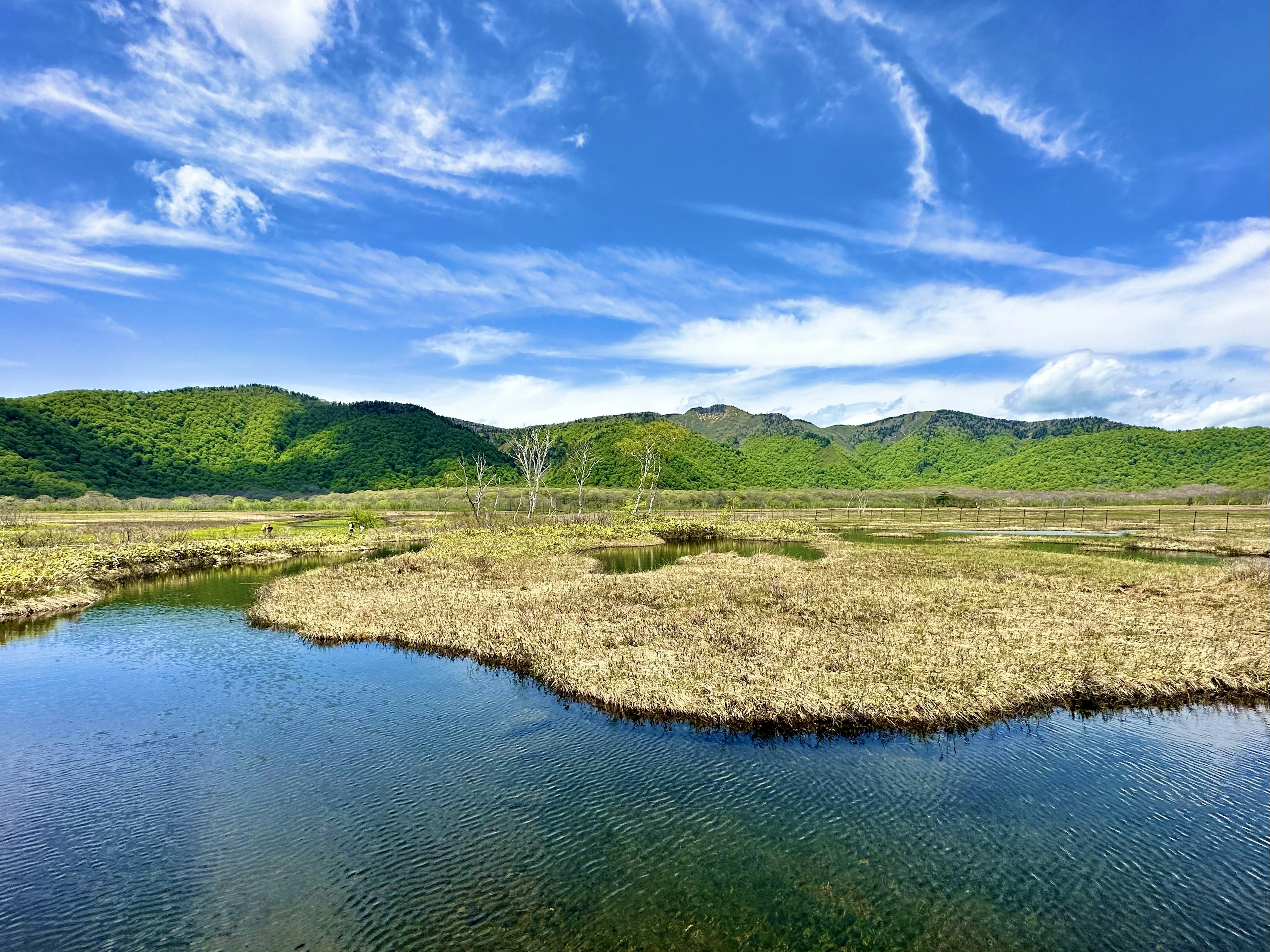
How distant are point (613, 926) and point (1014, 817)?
8742 mm

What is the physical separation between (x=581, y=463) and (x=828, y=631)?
228 feet

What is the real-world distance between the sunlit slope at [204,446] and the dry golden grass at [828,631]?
379 feet

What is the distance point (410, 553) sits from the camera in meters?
50.7

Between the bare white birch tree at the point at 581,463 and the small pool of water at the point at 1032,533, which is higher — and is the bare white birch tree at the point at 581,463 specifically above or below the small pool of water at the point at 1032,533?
above

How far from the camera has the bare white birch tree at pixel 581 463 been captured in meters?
81.4

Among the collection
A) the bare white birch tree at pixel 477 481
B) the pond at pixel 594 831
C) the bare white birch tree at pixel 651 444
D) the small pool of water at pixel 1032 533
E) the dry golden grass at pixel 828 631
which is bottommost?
the small pool of water at pixel 1032 533

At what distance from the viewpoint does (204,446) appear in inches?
6245

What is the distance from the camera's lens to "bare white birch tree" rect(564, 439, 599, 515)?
81375 mm

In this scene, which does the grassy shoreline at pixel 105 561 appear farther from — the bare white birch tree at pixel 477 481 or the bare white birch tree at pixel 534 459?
the bare white birch tree at pixel 534 459

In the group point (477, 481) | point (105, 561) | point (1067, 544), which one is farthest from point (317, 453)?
point (1067, 544)

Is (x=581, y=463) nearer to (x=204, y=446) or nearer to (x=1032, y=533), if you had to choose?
(x=1032, y=533)

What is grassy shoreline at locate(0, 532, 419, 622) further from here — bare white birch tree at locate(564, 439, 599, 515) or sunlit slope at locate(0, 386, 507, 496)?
sunlit slope at locate(0, 386, 507, 496)

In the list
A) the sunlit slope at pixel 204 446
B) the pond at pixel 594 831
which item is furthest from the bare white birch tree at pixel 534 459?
the sunlit slope at pixel 204 446

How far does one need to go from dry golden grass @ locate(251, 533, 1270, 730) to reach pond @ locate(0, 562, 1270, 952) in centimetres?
115
